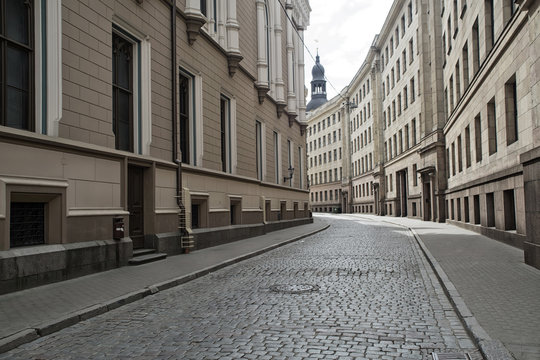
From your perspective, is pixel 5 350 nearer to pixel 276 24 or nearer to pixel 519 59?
pixel 519 59

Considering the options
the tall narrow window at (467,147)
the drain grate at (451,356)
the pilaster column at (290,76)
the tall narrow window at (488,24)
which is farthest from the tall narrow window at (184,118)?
the pilaster column at (290,76)

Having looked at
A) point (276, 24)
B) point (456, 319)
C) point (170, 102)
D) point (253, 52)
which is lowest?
point (456, 319)

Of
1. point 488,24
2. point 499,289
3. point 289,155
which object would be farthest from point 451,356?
point 289,155

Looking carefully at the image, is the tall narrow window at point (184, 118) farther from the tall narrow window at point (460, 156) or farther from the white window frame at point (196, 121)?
the tall narrow window at point (460, 156)

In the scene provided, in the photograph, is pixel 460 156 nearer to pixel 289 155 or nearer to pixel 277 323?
pixel 289 155

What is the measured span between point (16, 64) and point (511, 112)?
1366 centimetres

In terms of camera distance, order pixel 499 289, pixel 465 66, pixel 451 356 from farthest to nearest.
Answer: pixel 465 66
pixel 499 289
pixel 451 356

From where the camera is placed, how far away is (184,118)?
639 inches

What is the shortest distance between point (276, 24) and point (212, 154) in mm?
13422

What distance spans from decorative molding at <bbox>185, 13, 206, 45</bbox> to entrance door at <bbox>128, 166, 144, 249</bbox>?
5.26 m

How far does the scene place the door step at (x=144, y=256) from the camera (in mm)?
11466

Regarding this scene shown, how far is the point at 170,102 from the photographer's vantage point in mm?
14523

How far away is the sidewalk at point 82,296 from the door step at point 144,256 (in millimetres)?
175

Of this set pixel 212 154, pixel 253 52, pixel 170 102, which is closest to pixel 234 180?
pixel 212 154
